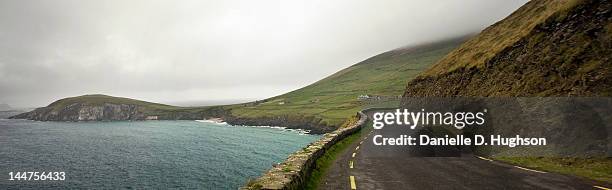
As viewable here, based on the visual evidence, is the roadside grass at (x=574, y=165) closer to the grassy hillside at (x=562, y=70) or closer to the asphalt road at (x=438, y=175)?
the grassy hillside at (x=562, y=70)

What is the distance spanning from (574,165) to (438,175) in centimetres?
832

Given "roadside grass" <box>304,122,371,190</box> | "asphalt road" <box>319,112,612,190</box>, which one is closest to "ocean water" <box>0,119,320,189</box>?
"roadside grass" <box>304,122,371,190</box>

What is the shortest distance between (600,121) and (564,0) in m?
17.5

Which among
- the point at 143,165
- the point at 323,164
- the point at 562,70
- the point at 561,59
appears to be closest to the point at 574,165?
the point at 562,70

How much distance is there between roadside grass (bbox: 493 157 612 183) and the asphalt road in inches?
45.0

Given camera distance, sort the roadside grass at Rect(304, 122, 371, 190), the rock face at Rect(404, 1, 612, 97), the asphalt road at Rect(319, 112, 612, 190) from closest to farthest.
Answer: the asphalt road at Rect(319, 112, 612, 190) < the roadside grass at Rect(304, 122, 371, 190) < the rock face at Rect(404, 1, 612, 97)

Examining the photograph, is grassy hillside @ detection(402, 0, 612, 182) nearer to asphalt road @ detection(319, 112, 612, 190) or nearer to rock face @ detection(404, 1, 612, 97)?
rock face @ detection(404, 1, 612, 97)

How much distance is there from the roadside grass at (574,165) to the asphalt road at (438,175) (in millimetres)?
1144

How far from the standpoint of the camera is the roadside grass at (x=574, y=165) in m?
14.3

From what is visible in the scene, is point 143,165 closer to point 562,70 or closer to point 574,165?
point 574,165

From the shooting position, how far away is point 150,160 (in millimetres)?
56781

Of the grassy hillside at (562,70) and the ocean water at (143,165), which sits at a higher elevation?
the grassy hillside at (562,70)

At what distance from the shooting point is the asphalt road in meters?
12.2

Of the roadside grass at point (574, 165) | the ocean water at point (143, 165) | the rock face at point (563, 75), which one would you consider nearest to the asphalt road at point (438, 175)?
the roadside grass at point (574, 165)
